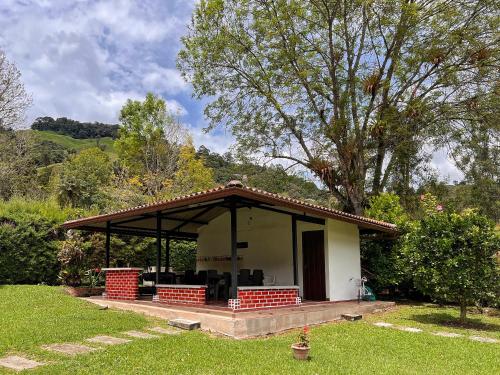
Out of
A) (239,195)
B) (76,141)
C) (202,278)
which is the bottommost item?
(202,278)

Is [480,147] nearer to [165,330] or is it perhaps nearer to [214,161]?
[165,330]

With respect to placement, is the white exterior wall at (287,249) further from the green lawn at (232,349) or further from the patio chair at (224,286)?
the green lawn at (232,349)

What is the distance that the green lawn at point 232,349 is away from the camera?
585 cm

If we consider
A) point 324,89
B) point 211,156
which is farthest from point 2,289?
point 211,156

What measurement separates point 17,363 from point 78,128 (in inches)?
2751

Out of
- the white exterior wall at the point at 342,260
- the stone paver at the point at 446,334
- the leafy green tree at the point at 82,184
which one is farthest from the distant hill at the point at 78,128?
the stone paver at the point at 446,334

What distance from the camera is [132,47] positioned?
619 inches

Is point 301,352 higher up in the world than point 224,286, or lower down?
lower down

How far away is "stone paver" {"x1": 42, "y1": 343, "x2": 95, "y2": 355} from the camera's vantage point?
6.32m

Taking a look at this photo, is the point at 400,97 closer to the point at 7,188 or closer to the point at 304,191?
the point at 304,191

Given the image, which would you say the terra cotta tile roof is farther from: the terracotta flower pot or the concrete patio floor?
the terracotta flower pot

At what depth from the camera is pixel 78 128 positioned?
230 ft

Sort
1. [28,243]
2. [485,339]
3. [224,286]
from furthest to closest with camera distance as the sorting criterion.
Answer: [28,243] < [224,286] < [485,339]

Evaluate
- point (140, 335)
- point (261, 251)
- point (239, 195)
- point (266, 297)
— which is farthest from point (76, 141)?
point (140, 335)
